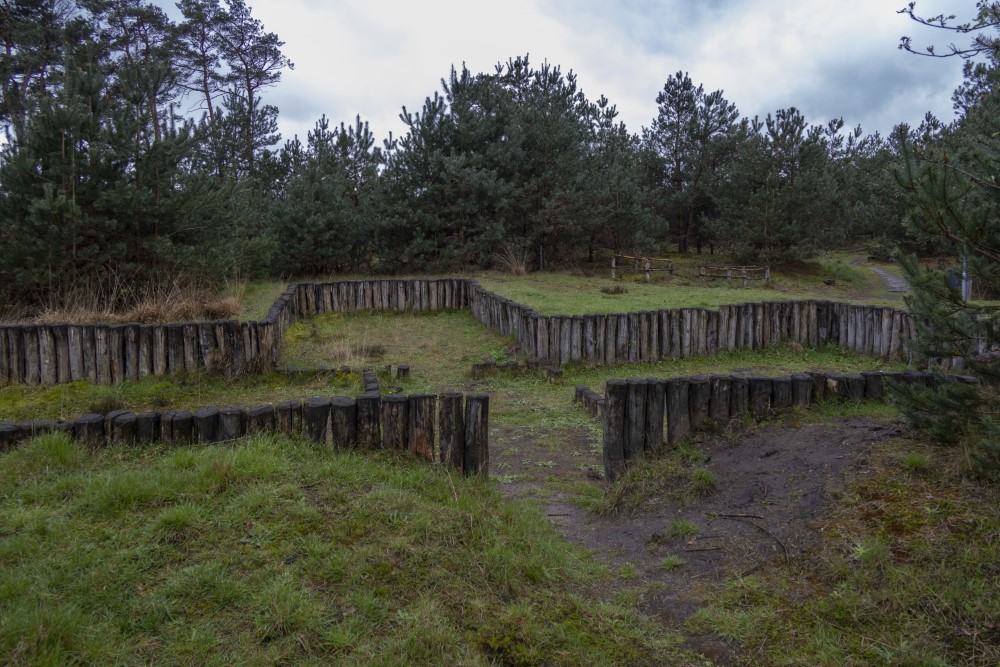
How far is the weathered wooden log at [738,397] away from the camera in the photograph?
17.5 feet

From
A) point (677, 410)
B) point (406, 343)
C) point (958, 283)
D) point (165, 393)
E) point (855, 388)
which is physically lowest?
point (165, 393)

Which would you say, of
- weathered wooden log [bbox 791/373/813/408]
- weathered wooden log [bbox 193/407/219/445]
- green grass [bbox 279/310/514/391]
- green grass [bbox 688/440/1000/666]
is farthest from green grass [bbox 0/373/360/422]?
green grass [bbox 688/440/1000/666]

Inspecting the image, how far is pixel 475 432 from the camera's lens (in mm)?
4586

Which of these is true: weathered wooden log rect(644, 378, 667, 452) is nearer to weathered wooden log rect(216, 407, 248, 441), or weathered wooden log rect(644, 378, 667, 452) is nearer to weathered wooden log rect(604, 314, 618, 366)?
weathered wooden log rect(216, 407, 248, 441)

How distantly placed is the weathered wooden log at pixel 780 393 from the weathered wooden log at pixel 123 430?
15.6 ft

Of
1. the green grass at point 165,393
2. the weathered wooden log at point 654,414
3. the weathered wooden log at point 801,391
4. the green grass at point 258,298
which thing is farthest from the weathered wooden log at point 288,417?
the green grass at point 258,298

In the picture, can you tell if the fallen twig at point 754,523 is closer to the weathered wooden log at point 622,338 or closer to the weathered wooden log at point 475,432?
the weathered wooden log at point 475,432

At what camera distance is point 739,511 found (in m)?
4.15

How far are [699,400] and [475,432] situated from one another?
6.16ft

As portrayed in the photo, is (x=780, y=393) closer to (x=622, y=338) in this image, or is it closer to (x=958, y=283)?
(x=958, y=283)

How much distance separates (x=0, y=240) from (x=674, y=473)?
10.6m

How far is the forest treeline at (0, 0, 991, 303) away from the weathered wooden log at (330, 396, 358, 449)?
784cm

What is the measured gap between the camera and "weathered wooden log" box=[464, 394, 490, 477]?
15.0 ft

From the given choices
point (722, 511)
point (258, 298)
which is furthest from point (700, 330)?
point (258, 298)
